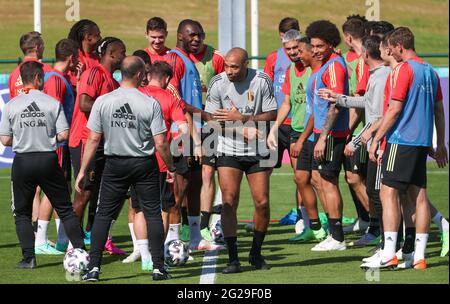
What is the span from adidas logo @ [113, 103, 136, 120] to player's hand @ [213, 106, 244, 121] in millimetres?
1268

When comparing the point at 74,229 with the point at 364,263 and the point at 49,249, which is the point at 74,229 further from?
the point at 364,263

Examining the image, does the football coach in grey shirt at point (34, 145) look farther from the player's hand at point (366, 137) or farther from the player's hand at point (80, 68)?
the player's hand at point (366, 137)

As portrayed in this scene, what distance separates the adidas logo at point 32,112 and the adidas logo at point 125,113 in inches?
42.6

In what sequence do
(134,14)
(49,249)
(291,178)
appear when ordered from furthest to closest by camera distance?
(134,14) → (291,178) → (49,249)

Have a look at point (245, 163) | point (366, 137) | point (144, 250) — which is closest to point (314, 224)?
point (366, 137)

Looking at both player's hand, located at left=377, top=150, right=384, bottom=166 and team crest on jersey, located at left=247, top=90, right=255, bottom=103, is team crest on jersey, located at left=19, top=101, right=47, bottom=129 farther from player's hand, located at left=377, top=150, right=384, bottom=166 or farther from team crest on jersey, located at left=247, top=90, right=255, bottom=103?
player's hand, located at left=377, top=150, right=384, bottom=166

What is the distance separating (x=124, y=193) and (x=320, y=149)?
2698mm

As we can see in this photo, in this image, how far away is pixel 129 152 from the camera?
1049cm

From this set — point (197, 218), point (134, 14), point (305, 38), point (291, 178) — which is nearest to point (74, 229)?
point (197, 218)

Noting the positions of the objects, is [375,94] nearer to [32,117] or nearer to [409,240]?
[409,240]

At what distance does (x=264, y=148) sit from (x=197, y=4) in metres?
34.4

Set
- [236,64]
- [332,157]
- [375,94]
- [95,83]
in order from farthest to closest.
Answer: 1. [332,157]
2. [95,83]
3. [375,94]
4. [236,64]

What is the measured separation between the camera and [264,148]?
11391 millimetres

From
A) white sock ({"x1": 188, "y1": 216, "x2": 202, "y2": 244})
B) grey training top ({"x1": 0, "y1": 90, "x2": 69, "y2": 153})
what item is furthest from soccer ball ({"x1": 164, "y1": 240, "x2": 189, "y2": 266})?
grey training top ({"x1": 0, "y1": 90, "x2": 69, "y2": 153})
